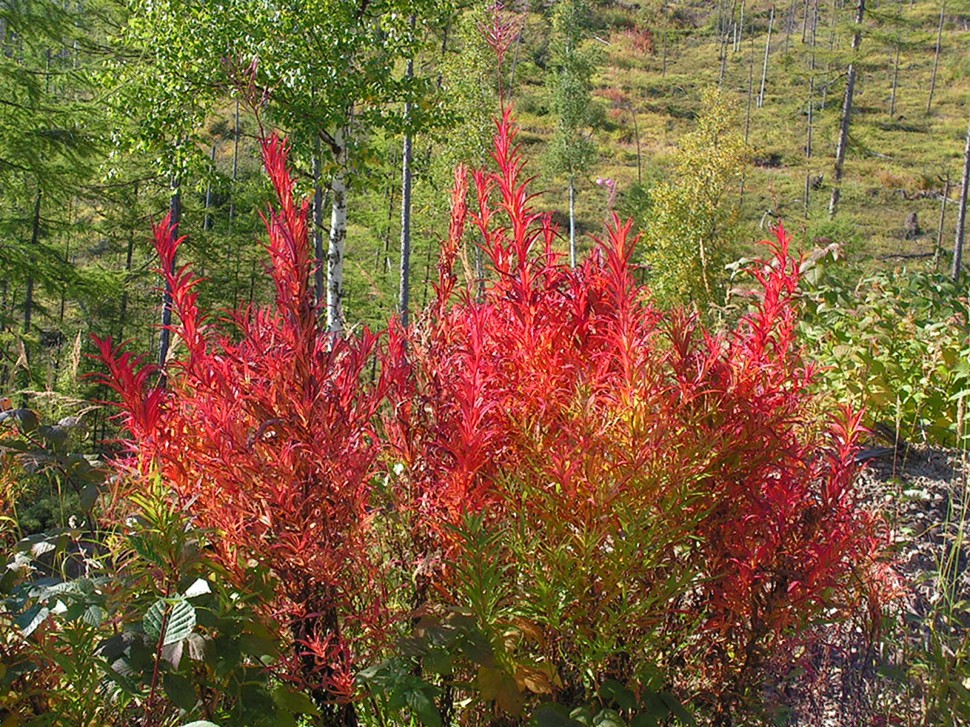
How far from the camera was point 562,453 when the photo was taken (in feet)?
3.69

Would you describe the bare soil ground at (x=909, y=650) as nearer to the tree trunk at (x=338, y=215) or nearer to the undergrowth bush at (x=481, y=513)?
the undergrowth bush at (x=481, y=513)

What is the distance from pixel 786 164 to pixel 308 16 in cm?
3430

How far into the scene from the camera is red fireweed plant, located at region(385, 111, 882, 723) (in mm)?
1141

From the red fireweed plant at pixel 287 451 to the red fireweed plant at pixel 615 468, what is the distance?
0.13m

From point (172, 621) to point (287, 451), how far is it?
0.28 m

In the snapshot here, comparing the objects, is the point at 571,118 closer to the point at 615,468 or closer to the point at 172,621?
the point at 615,468

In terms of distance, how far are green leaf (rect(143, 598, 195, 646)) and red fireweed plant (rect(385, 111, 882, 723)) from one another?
1.25ft

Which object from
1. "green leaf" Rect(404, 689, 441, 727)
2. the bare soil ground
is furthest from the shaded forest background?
the bare soil ground

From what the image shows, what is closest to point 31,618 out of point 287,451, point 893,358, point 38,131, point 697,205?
point 287,451

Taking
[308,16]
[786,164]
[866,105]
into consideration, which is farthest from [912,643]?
[866,105]

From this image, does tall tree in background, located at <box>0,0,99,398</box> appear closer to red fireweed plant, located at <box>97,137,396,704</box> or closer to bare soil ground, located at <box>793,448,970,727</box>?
red fireweed plant, located at <box>97,137,396,704</box>

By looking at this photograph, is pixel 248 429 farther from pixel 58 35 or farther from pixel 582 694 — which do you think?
pixel 58 35

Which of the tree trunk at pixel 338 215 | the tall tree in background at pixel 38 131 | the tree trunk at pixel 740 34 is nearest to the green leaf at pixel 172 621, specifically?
the tree trunk at pixel 338 215

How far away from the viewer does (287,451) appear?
3.71ft
